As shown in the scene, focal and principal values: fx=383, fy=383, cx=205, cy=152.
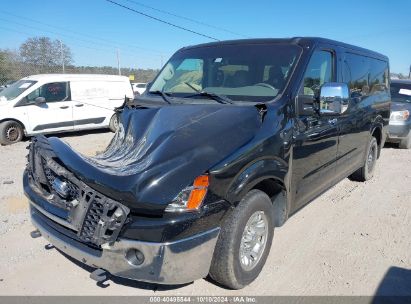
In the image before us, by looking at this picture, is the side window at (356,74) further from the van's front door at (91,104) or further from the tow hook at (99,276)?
the van's front door at (91,104)

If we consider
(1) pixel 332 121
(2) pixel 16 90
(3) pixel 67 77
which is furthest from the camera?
(3) pixel 67 77

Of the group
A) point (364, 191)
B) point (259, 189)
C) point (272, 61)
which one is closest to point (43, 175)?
point (259, 189)

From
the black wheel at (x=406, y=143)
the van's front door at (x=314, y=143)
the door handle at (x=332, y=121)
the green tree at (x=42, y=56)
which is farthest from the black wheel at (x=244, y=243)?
the green tree at (x=42, y=56)

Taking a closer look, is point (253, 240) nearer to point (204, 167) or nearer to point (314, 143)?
point (204, 167)

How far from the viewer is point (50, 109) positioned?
10.8 metres

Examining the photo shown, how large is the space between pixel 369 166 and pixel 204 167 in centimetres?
479

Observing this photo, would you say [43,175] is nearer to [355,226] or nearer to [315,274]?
[315,274]

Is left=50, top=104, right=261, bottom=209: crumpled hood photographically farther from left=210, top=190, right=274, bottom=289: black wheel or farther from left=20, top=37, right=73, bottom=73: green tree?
left=20, top=37, right=73, bottom=73: green tree

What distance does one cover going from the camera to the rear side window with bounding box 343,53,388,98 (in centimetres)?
494

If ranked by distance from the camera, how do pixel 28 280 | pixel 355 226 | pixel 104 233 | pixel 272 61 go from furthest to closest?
1. pixel 355 226
2. pixel 272 61
3. pixel 28 280
4. pixel 104 233

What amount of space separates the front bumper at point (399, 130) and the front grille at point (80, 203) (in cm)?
873

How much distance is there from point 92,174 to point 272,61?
2226mm

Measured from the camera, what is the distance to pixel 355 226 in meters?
4.62

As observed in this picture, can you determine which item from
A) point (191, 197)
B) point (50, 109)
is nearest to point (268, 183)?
point (191, 197)
